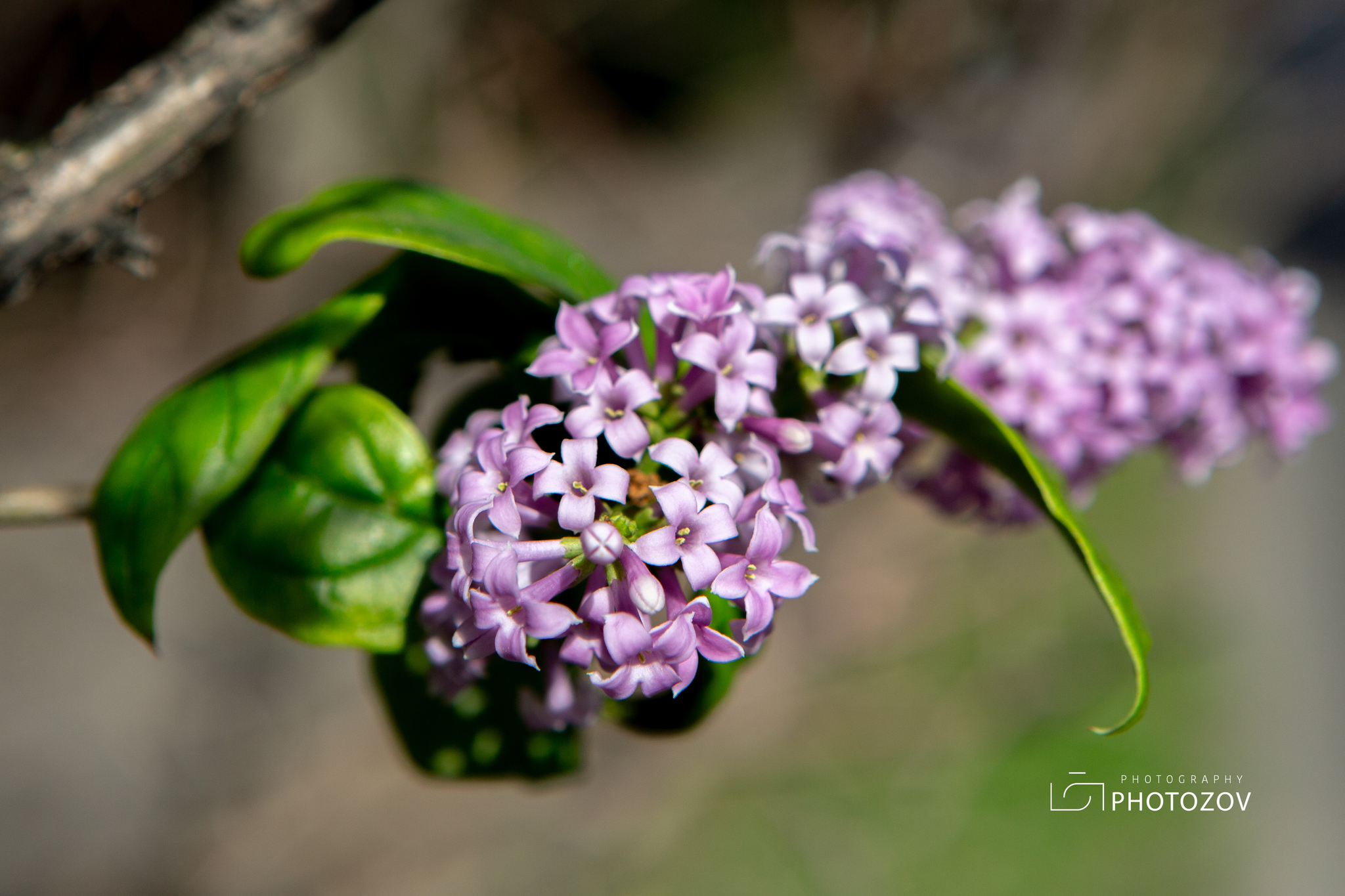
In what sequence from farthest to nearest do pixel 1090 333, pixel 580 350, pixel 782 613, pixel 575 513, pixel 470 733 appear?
1. pixel 782 613
2. pixel 1090 333
3. pixel 470 733
4. pixel 580 350
5. pixel 575 513

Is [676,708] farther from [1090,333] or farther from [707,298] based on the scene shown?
[1090,333]

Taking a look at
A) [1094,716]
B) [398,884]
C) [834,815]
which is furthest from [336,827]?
[1094,716]

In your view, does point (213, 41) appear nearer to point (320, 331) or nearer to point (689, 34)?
point (320, 331)

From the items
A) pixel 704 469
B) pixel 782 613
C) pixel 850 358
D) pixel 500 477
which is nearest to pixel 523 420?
pixel 500 477

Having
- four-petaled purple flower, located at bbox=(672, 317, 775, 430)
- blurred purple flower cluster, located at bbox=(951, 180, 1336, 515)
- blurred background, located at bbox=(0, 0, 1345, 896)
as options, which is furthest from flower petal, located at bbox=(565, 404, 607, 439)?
blurred background, located at bbox=(0, 0, 1345, 896)

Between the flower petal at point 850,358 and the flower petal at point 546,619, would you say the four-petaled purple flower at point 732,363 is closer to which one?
the flower petal at point 850,358
